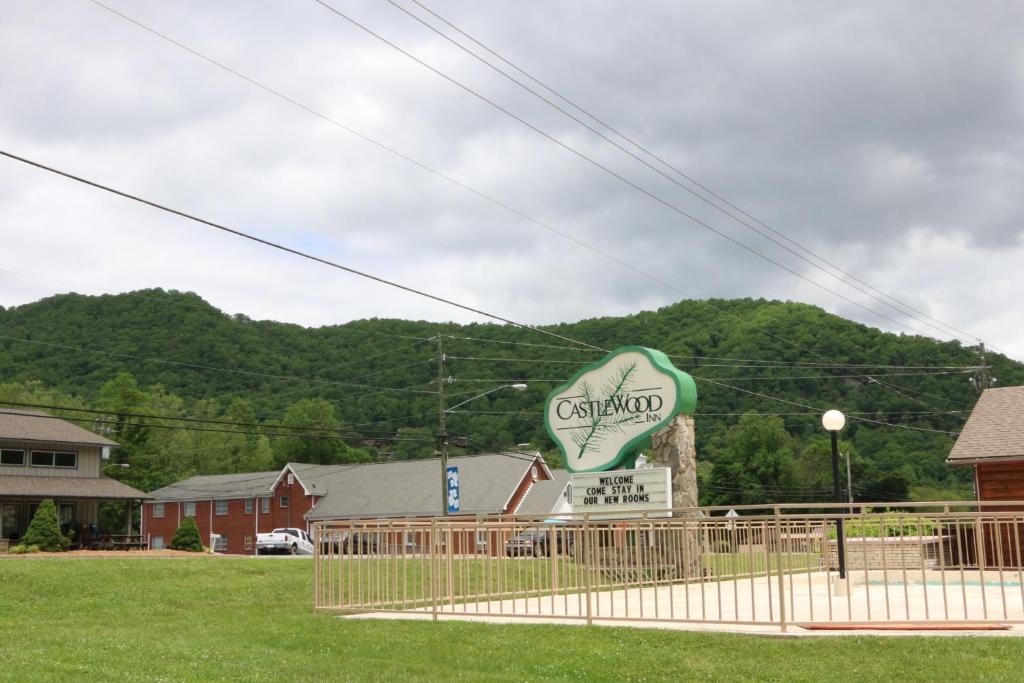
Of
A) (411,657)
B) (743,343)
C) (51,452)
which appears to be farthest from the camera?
(743,343)

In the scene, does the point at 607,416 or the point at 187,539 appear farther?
the point at 187,539

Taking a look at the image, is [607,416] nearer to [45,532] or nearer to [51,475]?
[45,532]

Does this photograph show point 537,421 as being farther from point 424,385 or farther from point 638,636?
point 638,636

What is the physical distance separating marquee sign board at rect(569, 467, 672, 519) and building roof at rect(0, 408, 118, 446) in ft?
109

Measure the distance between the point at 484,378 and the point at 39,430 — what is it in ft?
86.3

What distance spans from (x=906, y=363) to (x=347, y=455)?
52680 mm

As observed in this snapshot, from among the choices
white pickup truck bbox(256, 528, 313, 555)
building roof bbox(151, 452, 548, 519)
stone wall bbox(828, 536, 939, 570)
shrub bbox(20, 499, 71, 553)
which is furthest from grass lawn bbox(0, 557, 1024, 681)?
building roof bbox(151, 452, 548, 519)

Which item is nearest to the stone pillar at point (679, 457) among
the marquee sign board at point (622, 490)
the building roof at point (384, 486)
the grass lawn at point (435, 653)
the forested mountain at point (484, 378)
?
the marquee sign board at point (622, 490)

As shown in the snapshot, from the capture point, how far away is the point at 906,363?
195ft

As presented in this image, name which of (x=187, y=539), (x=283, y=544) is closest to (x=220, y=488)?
(x=283, y=544)

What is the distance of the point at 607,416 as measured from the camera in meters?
22.6

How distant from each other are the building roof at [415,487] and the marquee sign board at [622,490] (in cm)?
3668

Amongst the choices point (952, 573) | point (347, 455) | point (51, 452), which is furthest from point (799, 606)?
point (347, 455)

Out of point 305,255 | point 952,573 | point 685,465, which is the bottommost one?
point 952,573
